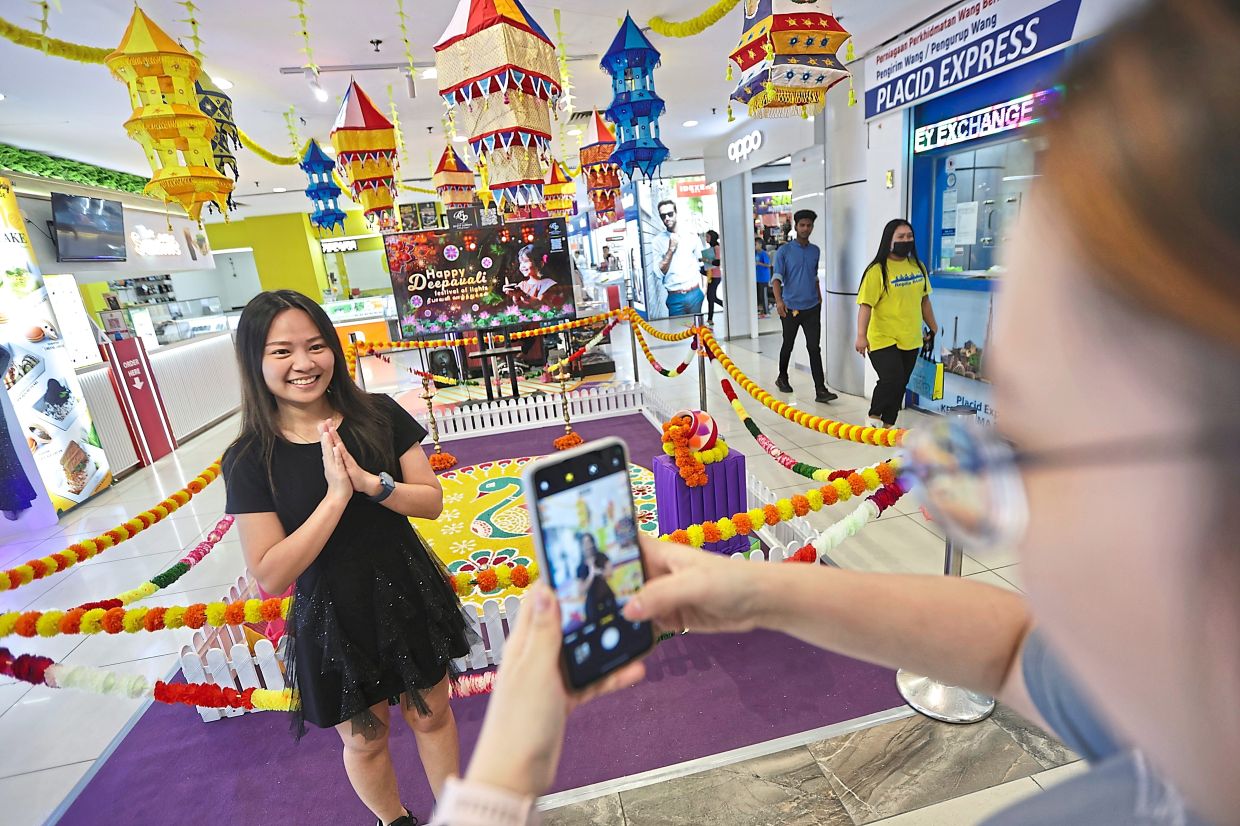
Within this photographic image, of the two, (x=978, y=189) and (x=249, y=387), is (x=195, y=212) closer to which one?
(x=249, y=387)

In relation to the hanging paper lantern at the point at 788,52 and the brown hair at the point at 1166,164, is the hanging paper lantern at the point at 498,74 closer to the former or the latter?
Result: the hanging paper lantern at the point at 788,52

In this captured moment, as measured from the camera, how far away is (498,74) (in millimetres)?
2408

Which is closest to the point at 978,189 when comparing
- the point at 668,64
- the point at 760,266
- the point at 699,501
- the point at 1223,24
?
the point at 668,64

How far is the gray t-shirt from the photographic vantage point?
519 mm

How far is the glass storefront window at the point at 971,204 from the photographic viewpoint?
454 cm

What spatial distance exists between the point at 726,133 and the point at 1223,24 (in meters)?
10.6

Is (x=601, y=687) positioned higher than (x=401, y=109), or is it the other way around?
(x=401, y=109)

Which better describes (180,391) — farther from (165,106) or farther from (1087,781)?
(1087,781)

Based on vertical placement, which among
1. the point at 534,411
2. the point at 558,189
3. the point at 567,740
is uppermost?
the point at 558,189

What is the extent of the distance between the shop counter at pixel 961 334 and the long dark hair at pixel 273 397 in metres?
4.58

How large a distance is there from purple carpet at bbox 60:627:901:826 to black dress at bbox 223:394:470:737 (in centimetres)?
72

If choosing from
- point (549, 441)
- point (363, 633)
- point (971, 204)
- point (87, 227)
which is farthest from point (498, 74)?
point (87, 227)

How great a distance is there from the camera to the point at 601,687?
67 centimetres

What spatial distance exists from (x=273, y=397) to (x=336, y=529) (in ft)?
1.30
